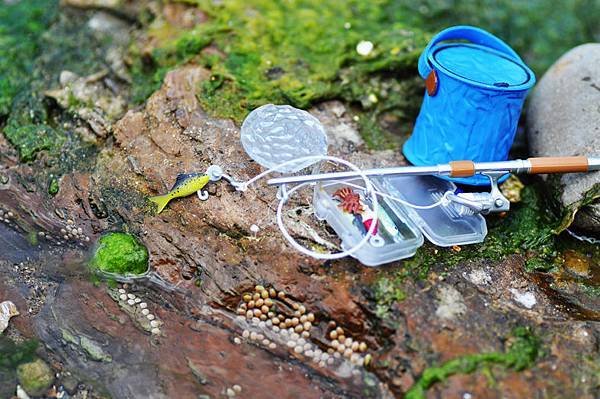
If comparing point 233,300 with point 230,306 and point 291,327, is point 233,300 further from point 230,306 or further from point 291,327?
point 291,327

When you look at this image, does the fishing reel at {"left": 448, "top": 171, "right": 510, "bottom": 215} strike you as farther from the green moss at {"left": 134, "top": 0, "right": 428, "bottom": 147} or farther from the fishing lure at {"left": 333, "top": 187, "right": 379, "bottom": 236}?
the green moss at {"left": 134, "top": 0, "right": 428, "bottom": 147}

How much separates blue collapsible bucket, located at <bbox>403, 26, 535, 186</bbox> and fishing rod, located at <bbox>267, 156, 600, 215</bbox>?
0.67 feet

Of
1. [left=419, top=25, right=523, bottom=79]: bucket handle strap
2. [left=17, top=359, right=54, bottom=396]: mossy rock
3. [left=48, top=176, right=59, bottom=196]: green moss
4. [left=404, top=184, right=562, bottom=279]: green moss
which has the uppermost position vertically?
[left=419, top=25, right=523, bottom=79]: bucket handle strap

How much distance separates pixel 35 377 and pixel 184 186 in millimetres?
1236

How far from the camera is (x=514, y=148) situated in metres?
4.55

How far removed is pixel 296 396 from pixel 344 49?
8.32 ft

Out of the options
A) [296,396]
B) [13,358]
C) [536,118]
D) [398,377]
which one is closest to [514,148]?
[536,118]

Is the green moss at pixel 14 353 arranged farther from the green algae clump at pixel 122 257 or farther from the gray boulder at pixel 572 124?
the gray boulder at pixel 572 124

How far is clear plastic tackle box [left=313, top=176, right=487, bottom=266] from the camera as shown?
3299 millimetres

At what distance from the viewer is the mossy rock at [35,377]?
3162 millimetres

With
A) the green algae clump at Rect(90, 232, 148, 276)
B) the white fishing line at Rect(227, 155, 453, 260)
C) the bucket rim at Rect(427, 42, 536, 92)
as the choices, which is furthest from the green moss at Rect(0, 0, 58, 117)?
the bucket rim at Rect(427, 42, 536, 92)

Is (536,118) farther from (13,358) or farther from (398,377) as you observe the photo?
(13,358)

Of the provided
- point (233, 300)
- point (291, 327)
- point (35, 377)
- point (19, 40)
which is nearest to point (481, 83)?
point (291, 327)

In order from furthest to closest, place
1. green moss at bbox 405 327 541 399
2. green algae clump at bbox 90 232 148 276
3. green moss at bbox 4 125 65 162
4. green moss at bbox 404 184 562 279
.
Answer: green moss at bbox 4 125 65 162
green algae clump at bbox 90 232 148 276
green moss at bbox 404 184 562 279
green moss at bbox 405 327 541 399
